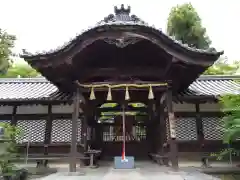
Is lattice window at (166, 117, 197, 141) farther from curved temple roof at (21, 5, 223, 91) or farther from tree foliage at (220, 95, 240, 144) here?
tree foliage at (220, 95, 240, 144)

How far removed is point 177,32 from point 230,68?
23.2ft

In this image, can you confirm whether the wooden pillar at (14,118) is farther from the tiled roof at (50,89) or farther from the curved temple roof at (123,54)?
the curved temple roof at (123,54)

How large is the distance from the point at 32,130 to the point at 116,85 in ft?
13.5

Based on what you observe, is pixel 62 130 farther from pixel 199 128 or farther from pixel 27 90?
pixel 199 128

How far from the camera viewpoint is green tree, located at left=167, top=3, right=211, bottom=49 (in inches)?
1041

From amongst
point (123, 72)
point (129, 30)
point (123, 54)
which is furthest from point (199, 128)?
point (129, 30)

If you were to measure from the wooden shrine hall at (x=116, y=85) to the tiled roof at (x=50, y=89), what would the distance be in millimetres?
46

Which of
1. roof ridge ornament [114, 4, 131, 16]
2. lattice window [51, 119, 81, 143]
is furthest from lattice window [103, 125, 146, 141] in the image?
roof ridge ornament [114, 4, 131, 16]

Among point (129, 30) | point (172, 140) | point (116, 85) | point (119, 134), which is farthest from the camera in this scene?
point (119, 134)

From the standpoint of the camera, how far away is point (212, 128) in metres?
8.84

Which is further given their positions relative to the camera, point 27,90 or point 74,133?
point 27,90

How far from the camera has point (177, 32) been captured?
26828 millimetres

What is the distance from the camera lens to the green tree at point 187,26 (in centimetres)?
2644

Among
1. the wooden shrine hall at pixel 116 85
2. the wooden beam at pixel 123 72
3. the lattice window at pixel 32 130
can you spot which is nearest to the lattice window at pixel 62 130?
the wooden shrine hall at pixel 116 85
